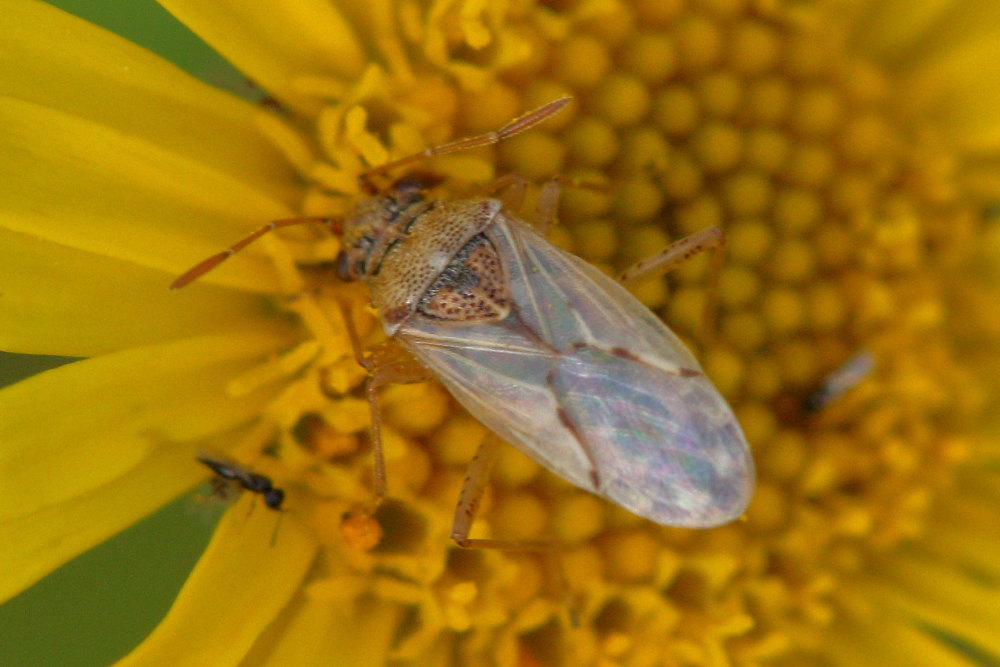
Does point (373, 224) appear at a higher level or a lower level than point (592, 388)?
higher

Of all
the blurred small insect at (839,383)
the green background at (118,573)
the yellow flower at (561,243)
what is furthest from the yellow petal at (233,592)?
the blurred small insect at (839,383)

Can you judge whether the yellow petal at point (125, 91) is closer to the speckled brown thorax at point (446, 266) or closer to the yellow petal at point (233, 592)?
the speckled brown thorax at point (446, 266)

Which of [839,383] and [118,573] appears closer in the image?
[118,573]

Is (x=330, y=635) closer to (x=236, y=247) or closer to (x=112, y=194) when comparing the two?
(x=236, y=247)

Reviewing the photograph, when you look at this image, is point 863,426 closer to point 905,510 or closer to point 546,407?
point 905,510


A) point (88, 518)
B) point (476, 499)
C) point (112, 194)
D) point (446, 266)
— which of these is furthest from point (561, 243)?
point (88, 518)

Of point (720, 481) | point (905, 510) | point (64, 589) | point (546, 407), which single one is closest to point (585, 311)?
point (546, 407)
